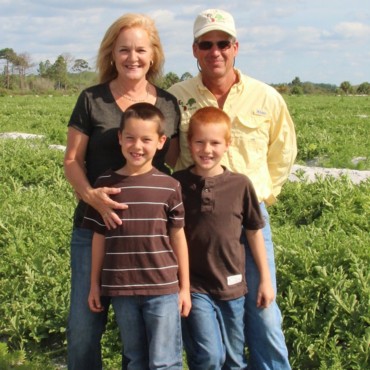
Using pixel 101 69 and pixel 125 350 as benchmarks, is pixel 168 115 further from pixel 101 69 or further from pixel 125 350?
pixel 125 350

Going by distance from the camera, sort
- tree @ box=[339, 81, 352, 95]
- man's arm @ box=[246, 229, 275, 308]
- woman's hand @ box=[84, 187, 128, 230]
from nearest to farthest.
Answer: woman's hand @ box=[84, 187, 128, 230] < man's arm @ box=[246, 229, 275, 308] < tree @ box=[339, 81, 352, 95]

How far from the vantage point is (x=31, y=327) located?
4949 mm

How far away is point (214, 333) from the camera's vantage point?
3449 millimetres

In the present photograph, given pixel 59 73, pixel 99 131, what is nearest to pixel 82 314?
pixel 99 131

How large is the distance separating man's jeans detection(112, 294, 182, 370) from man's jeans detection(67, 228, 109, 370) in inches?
8.9

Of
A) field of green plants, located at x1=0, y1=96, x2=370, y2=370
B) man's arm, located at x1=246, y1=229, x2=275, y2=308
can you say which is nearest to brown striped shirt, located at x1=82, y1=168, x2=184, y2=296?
man's arm, located at x1=246, y1=229, x2=275, y2=308

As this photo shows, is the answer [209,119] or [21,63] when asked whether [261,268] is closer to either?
[209,119]

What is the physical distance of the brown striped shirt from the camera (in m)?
3.26

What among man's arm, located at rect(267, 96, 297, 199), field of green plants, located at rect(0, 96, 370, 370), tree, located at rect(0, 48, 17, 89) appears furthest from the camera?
tree, located at rect(0, 48, 17, 89)

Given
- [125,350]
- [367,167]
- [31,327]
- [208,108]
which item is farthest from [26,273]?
[367,167]

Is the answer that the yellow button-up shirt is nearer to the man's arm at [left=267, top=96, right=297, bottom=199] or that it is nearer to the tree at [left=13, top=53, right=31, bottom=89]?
the man's arm at [left=267, top=96, right=297, bottom=199]

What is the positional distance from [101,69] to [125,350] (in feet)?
5.21

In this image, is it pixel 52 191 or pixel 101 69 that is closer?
pixel 101 69

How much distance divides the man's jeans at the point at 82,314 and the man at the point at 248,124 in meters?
0.77
